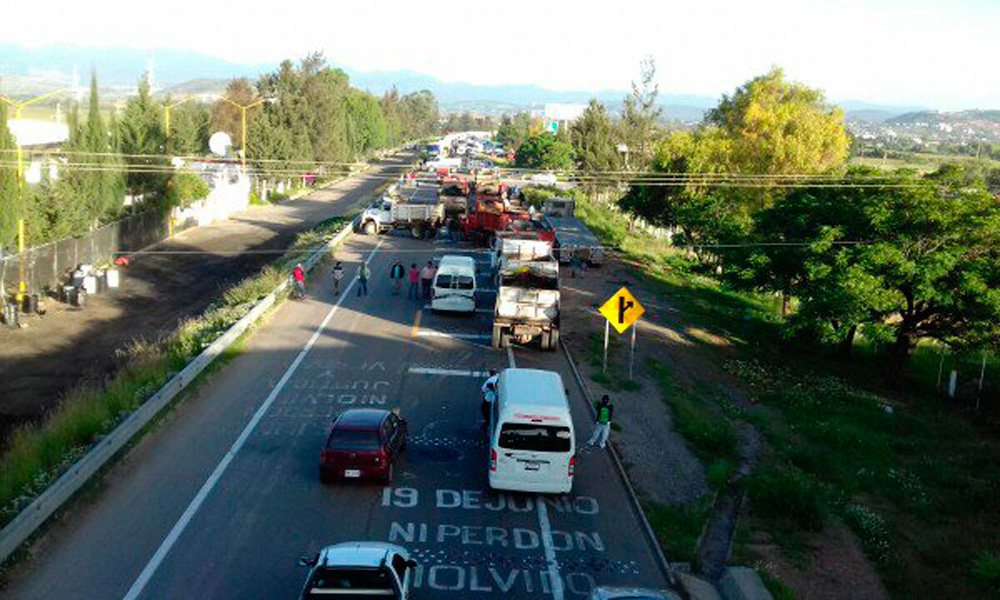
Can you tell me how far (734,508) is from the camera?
18.0m

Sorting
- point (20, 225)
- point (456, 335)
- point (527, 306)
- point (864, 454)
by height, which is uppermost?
point (20, 225)

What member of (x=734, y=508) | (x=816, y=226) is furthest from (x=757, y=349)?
(x=734, y=508)

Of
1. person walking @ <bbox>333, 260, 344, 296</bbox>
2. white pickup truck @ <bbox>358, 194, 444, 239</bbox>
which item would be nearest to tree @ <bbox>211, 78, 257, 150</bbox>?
white pickup truck @ <bbox>358, 194, 444, 239</bbox>

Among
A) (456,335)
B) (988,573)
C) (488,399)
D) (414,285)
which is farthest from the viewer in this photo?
(414,285)

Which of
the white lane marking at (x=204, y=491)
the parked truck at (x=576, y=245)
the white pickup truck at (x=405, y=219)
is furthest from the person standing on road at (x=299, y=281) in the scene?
the white pickup truck at (x=405, y=219)

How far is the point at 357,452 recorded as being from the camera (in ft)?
57.7

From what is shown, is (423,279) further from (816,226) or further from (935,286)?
(935,286)

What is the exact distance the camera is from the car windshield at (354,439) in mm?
17672

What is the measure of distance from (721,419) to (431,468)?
417 inches

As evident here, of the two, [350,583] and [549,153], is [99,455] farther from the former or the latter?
[549,153]

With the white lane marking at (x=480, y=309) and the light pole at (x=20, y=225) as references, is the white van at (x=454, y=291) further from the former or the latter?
the light pole at (x=20, y=225)

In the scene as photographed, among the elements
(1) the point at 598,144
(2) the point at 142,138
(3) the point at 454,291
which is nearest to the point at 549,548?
(3) the point at 454,291

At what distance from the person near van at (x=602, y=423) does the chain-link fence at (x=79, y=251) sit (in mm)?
27106

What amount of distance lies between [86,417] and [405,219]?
4030 cm
